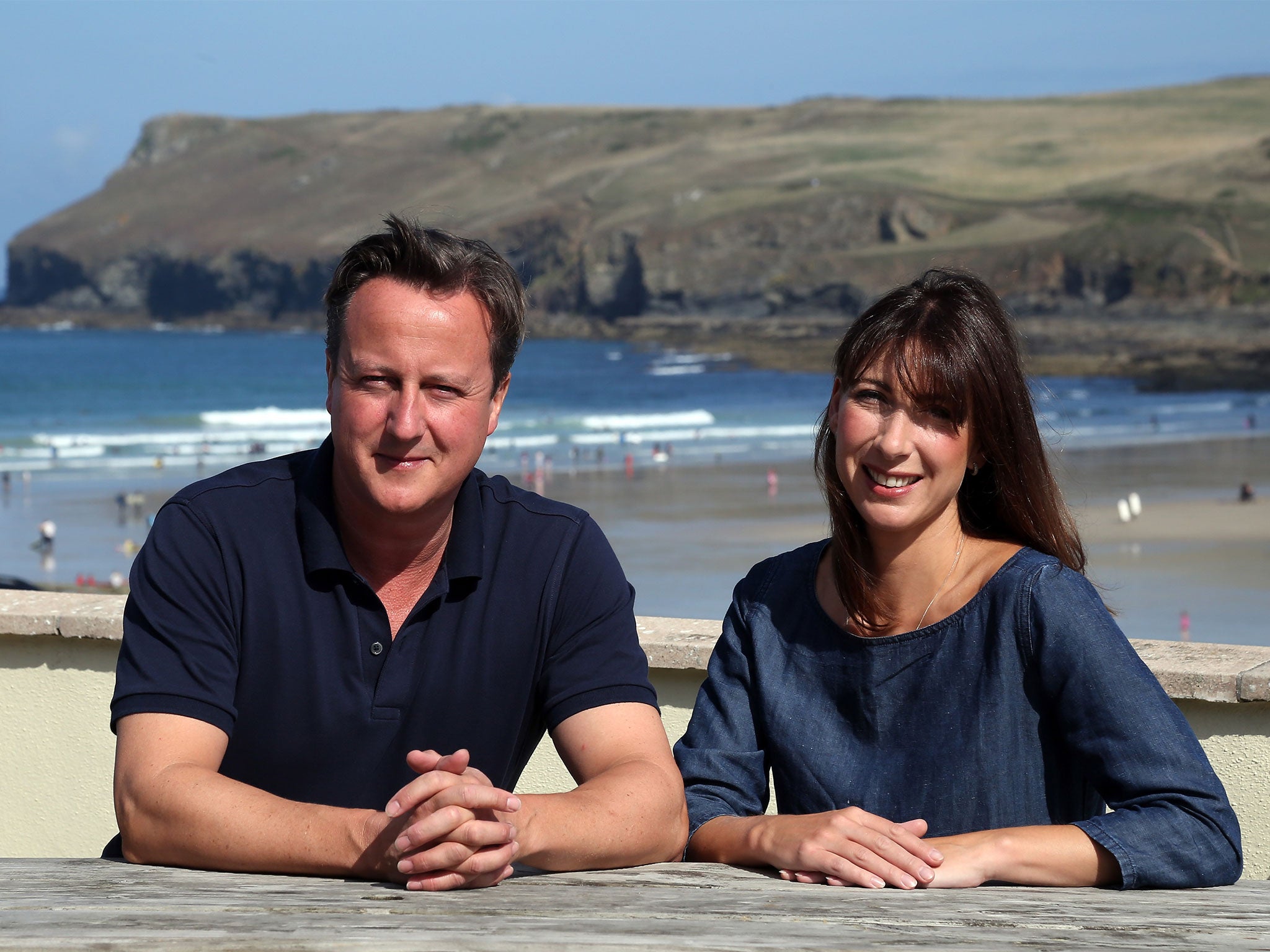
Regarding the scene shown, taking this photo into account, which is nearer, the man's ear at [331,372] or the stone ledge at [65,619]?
the man's ear at [331,372]

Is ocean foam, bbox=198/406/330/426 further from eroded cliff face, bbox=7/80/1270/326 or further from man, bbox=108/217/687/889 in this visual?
man, bbox=108/217/687/889

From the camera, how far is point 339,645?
88.3 inches

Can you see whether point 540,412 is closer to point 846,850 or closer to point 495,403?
point 495,403

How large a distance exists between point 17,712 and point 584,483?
68.6ft

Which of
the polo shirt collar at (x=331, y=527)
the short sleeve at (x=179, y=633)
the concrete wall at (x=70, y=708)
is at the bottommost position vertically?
the concrete wall at (x=70, y=708)

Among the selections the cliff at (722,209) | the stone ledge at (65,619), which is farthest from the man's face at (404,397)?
the cliff at (722,209)

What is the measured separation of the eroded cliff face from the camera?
86125mm

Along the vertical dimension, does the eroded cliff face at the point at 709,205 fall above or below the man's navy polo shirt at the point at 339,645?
above

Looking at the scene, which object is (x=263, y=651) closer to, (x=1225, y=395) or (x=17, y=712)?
(x=17, y=712)

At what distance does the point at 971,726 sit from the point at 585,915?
86 cm

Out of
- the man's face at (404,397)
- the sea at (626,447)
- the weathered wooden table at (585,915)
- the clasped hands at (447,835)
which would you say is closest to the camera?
the weathered wooden table at (585,915)

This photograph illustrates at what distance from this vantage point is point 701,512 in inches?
814

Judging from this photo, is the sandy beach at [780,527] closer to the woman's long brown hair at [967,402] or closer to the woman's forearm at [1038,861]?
the woman's long brown hair at [967,402]

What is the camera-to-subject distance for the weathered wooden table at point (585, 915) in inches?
57.2
